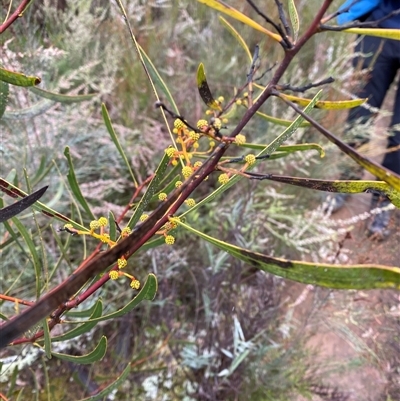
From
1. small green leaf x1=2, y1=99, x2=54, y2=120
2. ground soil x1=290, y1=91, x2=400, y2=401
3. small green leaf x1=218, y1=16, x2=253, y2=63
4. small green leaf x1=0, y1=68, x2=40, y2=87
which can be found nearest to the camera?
small green leaf x1=0, y1=68, x2=40, y2=87

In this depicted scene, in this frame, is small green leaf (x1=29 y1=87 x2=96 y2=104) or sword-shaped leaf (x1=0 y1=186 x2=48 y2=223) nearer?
sword-shaped leaf (x1=0 y1=186 x2=48 y2=223)

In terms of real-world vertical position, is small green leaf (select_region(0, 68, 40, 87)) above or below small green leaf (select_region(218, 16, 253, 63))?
above

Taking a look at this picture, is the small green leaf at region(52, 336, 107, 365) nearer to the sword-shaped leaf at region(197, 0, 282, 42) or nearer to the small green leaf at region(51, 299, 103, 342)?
the small green leaf at region(51, 299, 103, 342)

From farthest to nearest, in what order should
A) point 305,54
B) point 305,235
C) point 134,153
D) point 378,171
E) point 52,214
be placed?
point 305,54
point 305,235
point 134,153
point 52,214
point 378,171

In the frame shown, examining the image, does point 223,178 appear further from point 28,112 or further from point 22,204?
point 28,112

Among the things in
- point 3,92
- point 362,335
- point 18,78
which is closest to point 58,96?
point 3,92

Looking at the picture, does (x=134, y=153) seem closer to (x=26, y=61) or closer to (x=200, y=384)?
(x=26, y=61)

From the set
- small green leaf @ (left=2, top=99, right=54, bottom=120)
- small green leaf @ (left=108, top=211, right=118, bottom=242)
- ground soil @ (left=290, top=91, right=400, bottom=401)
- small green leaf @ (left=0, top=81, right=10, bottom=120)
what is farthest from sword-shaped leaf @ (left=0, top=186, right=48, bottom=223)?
ground soil @ (left=290, top=91, right=400, bottom=401)

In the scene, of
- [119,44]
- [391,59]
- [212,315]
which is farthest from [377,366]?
[119,44]

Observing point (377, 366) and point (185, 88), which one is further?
point (185, 88)
